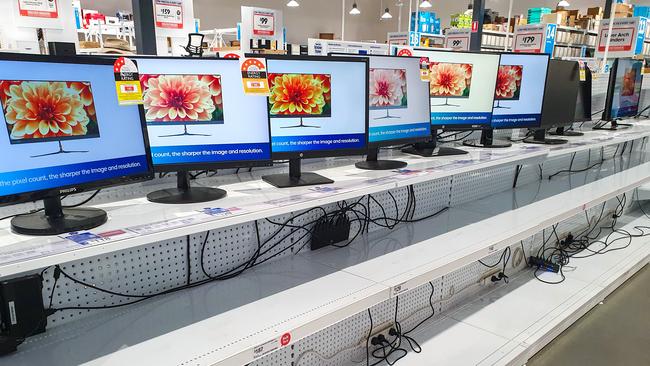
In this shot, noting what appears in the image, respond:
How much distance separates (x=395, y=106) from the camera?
202 cm

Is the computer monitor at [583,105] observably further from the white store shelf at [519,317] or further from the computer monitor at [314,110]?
the computer monitor at [314,110]

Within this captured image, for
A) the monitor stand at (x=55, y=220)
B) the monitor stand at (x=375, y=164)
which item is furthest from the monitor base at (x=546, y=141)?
the monitor stand at (x=55, y=220)

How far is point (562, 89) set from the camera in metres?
2.96

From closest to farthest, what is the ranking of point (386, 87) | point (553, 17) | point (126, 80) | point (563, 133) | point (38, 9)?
point (126, 80) → point (386, 87) → point (38, 9) → point (563, 133) → point (553, 17)

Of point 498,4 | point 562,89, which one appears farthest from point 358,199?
point 498,4

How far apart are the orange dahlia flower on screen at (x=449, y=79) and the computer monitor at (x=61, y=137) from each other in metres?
1.51

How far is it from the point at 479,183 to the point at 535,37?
231 inches

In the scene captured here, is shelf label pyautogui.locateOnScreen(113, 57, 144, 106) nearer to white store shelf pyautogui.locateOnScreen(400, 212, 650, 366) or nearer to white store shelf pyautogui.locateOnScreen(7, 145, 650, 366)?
white store shelf pyautogui.locateOnScreen(7, 145, 650, 366)

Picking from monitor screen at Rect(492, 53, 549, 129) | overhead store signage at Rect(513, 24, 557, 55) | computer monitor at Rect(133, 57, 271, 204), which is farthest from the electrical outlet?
overhead store signage at Rect(513, 24, 557, 55)

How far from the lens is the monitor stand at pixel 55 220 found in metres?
1.09

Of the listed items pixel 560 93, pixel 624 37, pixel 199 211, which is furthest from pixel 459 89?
pixel 624 37

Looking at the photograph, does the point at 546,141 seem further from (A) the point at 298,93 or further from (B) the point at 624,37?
(B) the point at 624,37

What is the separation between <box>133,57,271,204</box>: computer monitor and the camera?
1.41 m

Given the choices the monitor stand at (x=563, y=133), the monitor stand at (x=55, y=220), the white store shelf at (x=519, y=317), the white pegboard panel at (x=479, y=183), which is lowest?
the white store shelf at (x=519, y=317)
